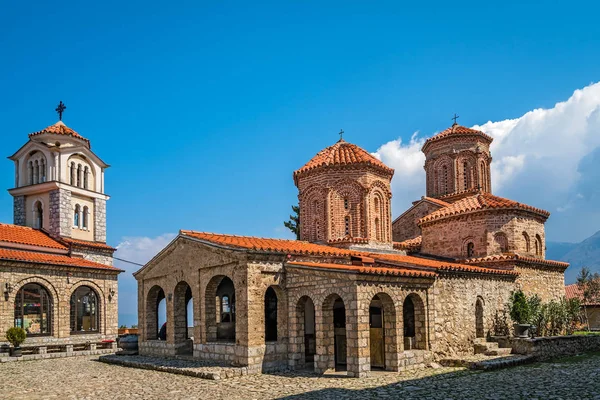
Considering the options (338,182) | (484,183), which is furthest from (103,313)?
(484,183)

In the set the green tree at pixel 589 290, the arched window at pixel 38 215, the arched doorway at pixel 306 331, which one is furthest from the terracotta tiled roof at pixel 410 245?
the arched window at pixel 38 215

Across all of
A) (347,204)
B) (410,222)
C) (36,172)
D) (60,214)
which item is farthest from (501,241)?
(36,172)

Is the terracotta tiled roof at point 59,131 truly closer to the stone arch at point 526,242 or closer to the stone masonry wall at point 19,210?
the stone masonry wall at point 19,210

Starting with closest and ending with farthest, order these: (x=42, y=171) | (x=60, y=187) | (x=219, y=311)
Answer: (x=219, y=311) → (x=60, y=187) → (x=42, y=171)

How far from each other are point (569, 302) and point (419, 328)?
11.1m

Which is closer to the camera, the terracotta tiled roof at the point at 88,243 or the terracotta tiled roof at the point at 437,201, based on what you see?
the terracotta tiled roof at the point at 437,201

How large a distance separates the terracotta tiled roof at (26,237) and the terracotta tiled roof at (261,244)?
1047cm

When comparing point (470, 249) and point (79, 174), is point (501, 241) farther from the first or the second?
point (79, 174)

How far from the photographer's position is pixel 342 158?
76.7 feet

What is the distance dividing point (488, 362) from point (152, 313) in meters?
12.3

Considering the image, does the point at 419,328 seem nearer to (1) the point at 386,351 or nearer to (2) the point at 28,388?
(1) the point at 386,351

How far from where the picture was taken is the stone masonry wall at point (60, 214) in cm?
2814

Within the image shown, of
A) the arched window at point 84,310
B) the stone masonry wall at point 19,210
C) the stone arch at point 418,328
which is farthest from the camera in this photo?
the stone masonry wall at point 19,210

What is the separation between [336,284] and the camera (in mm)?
15250
